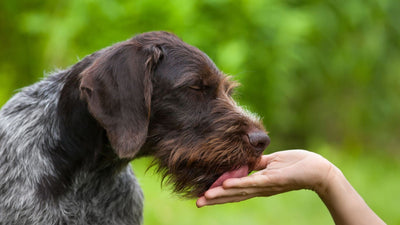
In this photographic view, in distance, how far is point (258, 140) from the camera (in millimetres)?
4062

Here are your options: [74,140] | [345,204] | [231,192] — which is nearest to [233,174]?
[231,192]

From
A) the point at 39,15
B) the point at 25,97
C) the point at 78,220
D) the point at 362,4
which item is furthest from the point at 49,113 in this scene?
the point at 362,4

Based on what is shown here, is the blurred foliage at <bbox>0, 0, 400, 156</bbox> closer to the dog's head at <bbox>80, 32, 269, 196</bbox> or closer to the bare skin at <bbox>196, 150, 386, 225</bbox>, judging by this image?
the dog's head at <bbox>80, 32, 269, 196</bbox>

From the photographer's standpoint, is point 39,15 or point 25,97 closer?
point 25,97

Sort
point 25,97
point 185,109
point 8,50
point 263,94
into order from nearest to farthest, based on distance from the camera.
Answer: point 185,109
point 25,97
point 263,94
point 8,50

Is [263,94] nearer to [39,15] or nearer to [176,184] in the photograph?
[39,15]

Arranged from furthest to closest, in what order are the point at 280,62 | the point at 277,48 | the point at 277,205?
1. the point at 280,62
2. the point at 277,48
3. the point at 277,205

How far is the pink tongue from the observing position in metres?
4.12

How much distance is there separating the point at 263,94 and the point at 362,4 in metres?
2.44

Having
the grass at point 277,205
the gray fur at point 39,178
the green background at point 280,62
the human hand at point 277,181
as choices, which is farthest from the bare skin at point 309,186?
the green background at point 280,62

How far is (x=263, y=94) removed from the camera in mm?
9094

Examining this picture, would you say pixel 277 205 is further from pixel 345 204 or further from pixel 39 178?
pixel 39 178

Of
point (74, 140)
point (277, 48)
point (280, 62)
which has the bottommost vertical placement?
point (280, 62)

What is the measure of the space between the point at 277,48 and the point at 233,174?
4874mm
